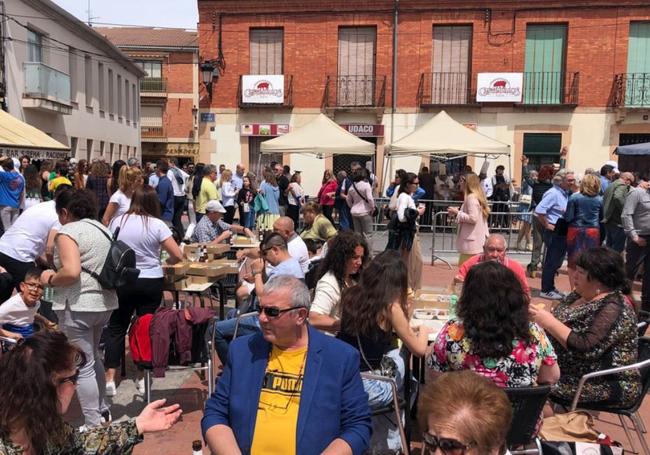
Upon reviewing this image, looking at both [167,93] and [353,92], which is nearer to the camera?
[353,92]

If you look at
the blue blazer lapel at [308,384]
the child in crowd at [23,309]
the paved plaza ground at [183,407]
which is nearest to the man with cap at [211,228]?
the paved plaza ground at [183,407]

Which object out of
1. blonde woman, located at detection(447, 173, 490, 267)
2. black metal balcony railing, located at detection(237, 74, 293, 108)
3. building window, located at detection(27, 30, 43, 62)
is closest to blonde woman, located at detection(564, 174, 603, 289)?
blonde woman, located at detection(447, 173, 490, 267)

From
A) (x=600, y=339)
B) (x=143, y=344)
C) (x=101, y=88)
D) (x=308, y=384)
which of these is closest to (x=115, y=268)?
(x=143, y=344)

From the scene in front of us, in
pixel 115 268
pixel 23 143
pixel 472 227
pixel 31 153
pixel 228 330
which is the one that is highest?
pixel 23 143

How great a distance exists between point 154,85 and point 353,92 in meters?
23.6

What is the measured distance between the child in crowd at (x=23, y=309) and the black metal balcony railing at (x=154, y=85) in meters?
38.4

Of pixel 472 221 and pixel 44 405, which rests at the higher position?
pixel 472 221

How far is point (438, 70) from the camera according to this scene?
69.4ft

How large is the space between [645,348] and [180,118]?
132 feet

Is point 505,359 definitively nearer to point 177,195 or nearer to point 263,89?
point 177,195

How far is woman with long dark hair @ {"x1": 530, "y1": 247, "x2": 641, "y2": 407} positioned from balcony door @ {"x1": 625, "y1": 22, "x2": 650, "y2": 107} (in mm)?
18969

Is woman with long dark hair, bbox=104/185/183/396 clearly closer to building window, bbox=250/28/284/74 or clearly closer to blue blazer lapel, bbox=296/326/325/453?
blue blazer lapel, bbox=296/326/325/453

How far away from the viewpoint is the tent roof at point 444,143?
13375 millimetres

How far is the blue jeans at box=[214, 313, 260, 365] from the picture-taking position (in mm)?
4469
